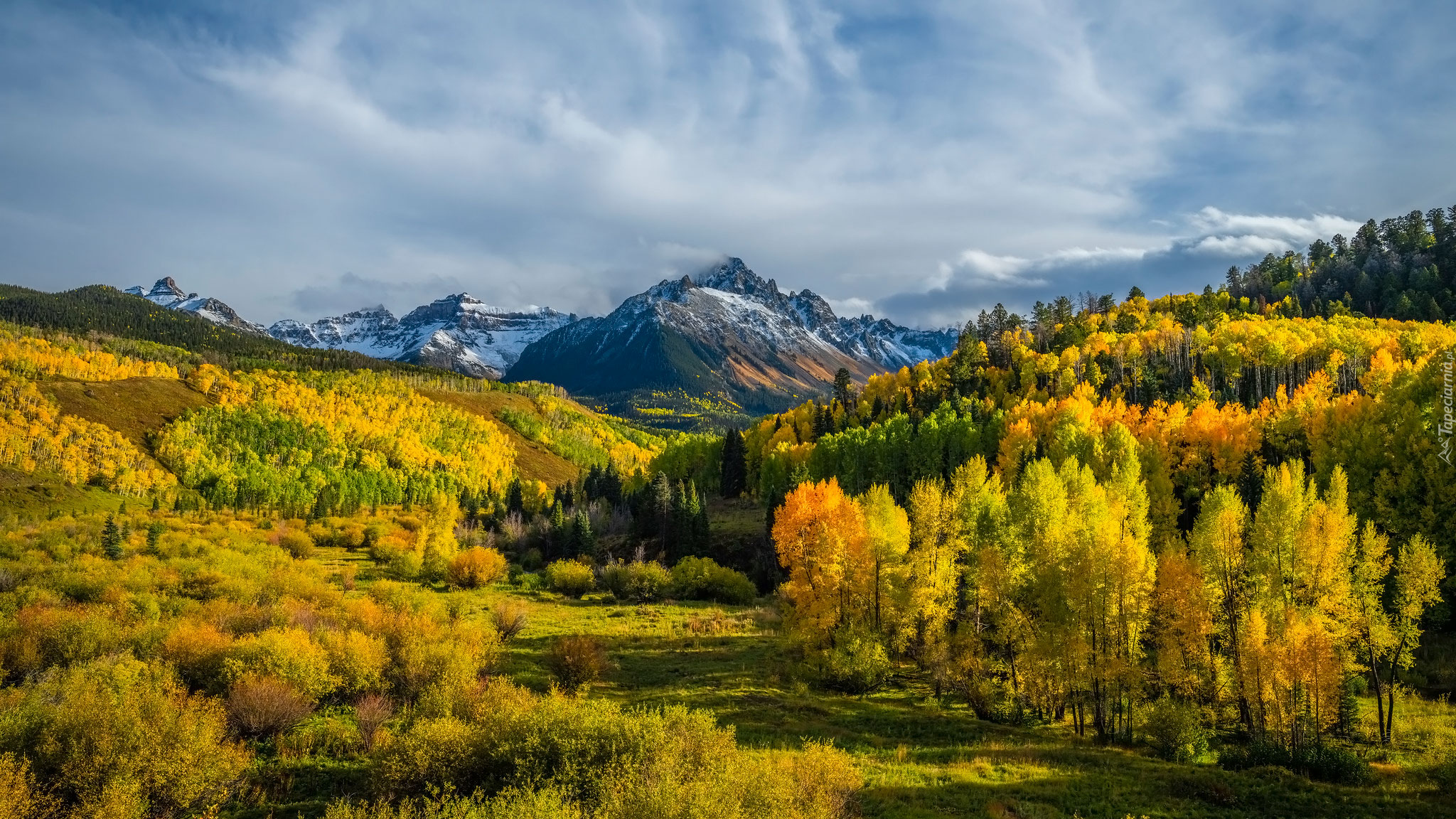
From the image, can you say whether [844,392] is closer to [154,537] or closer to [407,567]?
[407,567]

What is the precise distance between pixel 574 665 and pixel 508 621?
15.3 metres

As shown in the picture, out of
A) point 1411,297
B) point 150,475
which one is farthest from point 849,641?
point 150,475

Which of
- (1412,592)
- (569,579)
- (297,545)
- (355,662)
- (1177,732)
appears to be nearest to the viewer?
(1177,732)

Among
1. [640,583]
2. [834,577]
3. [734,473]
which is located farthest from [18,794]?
[734,473]

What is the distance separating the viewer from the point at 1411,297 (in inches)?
5098

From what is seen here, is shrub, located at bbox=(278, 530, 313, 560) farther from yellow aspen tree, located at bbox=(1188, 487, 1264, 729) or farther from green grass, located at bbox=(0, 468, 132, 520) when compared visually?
yellow aspen tree, located at bbox=(1188, 487, 1264, 729)

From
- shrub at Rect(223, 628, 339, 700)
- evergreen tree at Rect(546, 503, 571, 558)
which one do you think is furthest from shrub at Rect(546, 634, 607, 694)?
evergreen tree at Rect(546, 503, 571, 558)

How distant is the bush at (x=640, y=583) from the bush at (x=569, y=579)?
3107 mm

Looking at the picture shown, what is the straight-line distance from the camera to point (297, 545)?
338 feet

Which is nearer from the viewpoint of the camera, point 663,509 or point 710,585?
point 710,585

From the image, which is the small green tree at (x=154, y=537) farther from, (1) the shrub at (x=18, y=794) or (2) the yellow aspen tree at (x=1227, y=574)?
(2) the yellow aspen tree at (x=1227, y=574)

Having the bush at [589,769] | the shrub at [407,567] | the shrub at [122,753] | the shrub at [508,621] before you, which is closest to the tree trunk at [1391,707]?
the bush at [589,769]

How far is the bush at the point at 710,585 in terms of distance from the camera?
78062 millimetres

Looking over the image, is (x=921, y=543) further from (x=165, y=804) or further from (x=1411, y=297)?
(x=1411, y=297)
